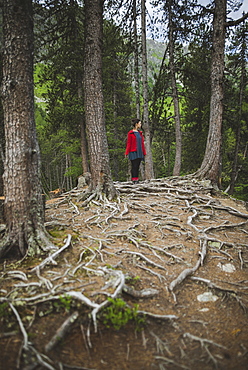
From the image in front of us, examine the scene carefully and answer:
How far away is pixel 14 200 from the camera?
129 inches

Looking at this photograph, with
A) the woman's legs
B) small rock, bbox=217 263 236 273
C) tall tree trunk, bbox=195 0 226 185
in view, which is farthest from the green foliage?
tall tree trunk, bbox=195 0 226 185

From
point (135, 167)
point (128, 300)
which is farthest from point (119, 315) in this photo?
point (135, 167)

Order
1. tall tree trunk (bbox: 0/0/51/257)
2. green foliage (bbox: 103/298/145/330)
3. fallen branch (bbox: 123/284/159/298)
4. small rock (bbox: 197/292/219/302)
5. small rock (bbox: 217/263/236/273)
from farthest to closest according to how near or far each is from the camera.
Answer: small rock (bbox: 217/263/236/273)
tall tree trunk (bbox: 0/0/51/257)
small rock (bbox: 197/292/219/302)
fallen branch (bbox: 123/284/159/298)
green foliage (bbox: 103/298/145/330)

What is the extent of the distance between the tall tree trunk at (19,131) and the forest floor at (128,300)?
0.42m

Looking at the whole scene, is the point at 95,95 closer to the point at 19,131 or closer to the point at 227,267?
the point at 19,131

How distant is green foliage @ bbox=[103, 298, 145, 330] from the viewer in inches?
85.4

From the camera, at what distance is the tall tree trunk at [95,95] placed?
18.6 ft

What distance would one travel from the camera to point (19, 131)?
3.26 m

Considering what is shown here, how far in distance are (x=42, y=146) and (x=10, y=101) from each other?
34106 millimetres

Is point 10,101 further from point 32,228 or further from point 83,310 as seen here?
point 83,310

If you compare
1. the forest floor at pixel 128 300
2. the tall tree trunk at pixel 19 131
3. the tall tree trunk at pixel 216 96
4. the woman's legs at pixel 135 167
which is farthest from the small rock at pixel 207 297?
the tall tree trunk at pixel 216 96

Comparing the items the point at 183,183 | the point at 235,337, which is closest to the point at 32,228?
the point at 235,337

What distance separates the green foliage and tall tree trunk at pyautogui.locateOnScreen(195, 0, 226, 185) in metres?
6.83

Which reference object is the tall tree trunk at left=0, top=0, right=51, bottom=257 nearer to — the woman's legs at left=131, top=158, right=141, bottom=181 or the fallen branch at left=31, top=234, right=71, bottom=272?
the fallen branch at left=31, top=234, right=71, bottom=272
